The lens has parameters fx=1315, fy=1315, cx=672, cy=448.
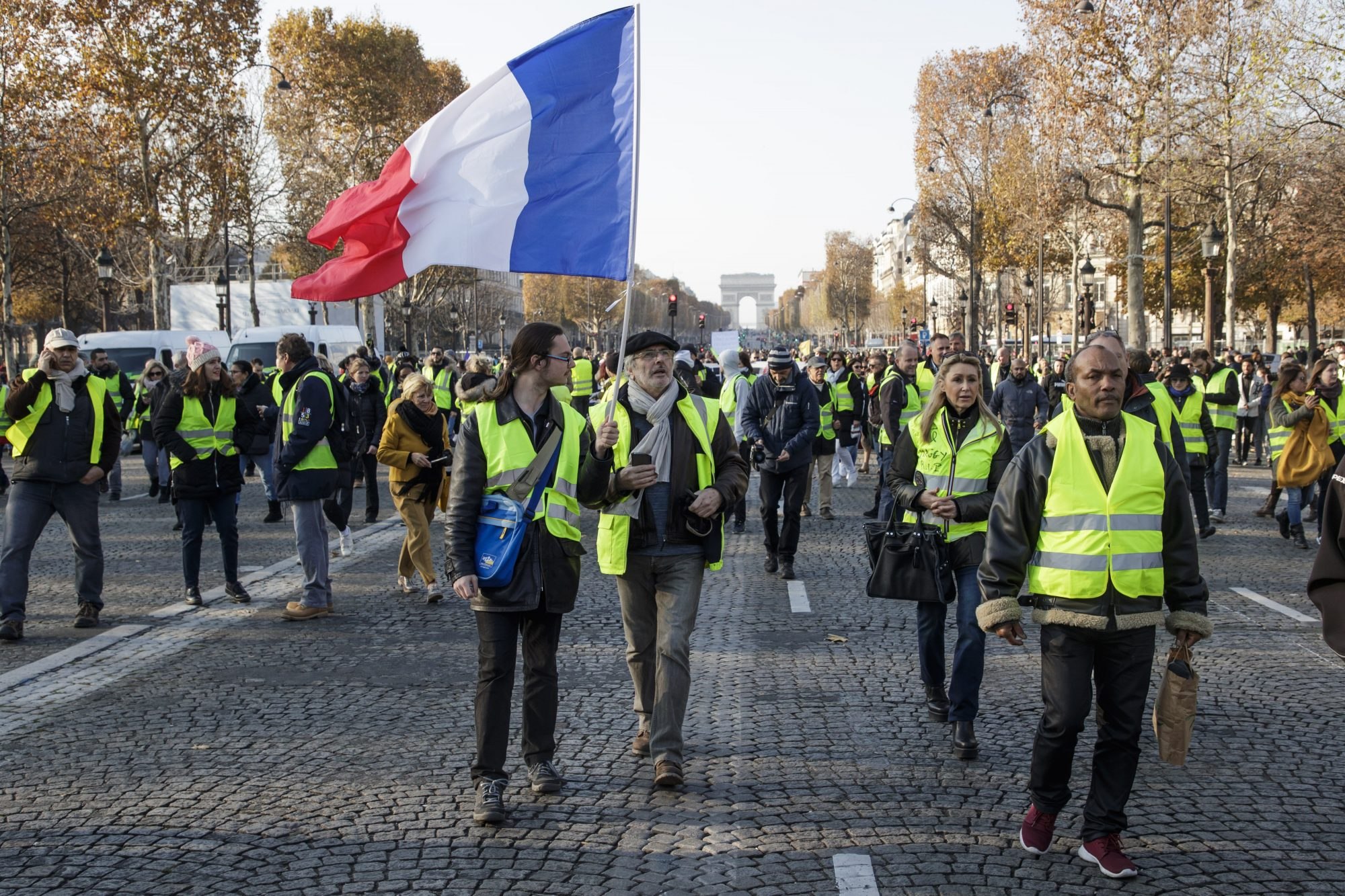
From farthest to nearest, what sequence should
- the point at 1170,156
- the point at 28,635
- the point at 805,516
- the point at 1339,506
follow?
the point at 1170,156 → the point at 805,516 → the point at 28,635 → the point at 1339,506

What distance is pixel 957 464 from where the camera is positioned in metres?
5.98

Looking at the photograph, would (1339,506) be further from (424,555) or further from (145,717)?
(424,555)

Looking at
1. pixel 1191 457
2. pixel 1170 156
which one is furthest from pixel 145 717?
pixel 1170 156

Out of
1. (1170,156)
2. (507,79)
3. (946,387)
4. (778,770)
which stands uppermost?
(1170,156)

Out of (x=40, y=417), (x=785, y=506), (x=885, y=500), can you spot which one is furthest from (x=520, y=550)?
(x=785, y=506)

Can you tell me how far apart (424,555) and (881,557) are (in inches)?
166

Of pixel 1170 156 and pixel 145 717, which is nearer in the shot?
pixel 145 717

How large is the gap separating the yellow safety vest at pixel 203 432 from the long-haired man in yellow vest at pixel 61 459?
52 cm

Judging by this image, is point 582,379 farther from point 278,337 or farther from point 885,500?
point 885,500

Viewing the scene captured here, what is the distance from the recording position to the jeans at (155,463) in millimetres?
16411

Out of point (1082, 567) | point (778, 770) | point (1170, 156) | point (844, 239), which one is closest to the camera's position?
point (1082, 567)

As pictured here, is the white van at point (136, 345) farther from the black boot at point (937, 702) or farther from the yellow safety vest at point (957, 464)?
the black boot at point (937, 702)

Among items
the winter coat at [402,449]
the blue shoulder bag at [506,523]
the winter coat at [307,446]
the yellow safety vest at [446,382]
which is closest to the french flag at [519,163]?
the blue shoulder bag at [506,523]

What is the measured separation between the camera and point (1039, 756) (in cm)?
436
